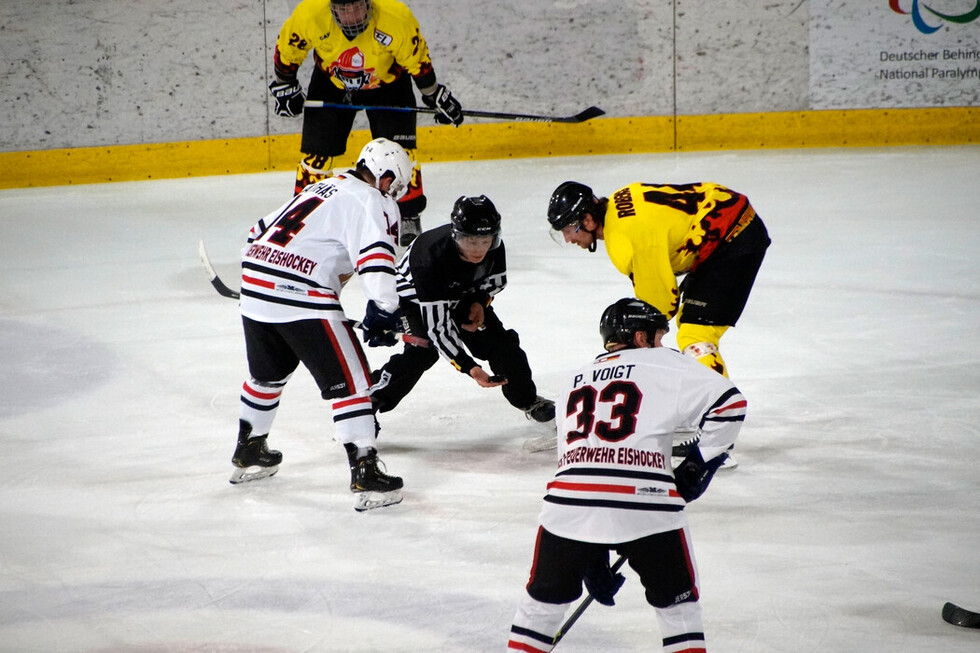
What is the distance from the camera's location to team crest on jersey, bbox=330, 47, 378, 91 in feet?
20.9

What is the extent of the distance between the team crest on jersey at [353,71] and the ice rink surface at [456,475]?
1.10m

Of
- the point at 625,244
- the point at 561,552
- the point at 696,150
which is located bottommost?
the point at 696,150

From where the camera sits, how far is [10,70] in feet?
30.5

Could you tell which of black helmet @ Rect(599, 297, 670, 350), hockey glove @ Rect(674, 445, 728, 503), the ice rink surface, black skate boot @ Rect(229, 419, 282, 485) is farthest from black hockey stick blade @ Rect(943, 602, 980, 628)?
black skate boot @ Rect(229, 419, 282, 485)

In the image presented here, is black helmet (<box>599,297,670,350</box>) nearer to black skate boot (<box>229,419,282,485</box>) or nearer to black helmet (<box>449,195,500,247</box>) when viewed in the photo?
black helmet (<box>449,195,500,247</box>)

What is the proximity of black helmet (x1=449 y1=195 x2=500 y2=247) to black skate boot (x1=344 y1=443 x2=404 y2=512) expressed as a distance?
0.70 m

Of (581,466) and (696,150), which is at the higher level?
(581,466)

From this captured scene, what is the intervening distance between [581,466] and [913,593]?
1.03m

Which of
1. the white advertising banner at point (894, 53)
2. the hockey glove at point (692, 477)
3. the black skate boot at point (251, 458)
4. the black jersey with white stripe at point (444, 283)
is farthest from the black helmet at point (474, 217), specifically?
the white advertising banner at point (894, 53)

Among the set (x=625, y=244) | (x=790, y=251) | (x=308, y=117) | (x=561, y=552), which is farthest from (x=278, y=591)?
(x=790, y=251)

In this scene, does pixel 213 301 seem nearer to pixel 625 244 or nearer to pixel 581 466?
pixel 625 244

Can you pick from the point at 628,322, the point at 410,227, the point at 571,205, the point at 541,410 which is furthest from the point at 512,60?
the point at 628,322

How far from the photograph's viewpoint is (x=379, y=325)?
354cm

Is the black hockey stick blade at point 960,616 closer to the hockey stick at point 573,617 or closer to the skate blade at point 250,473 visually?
the hockey stick at point 573,617
